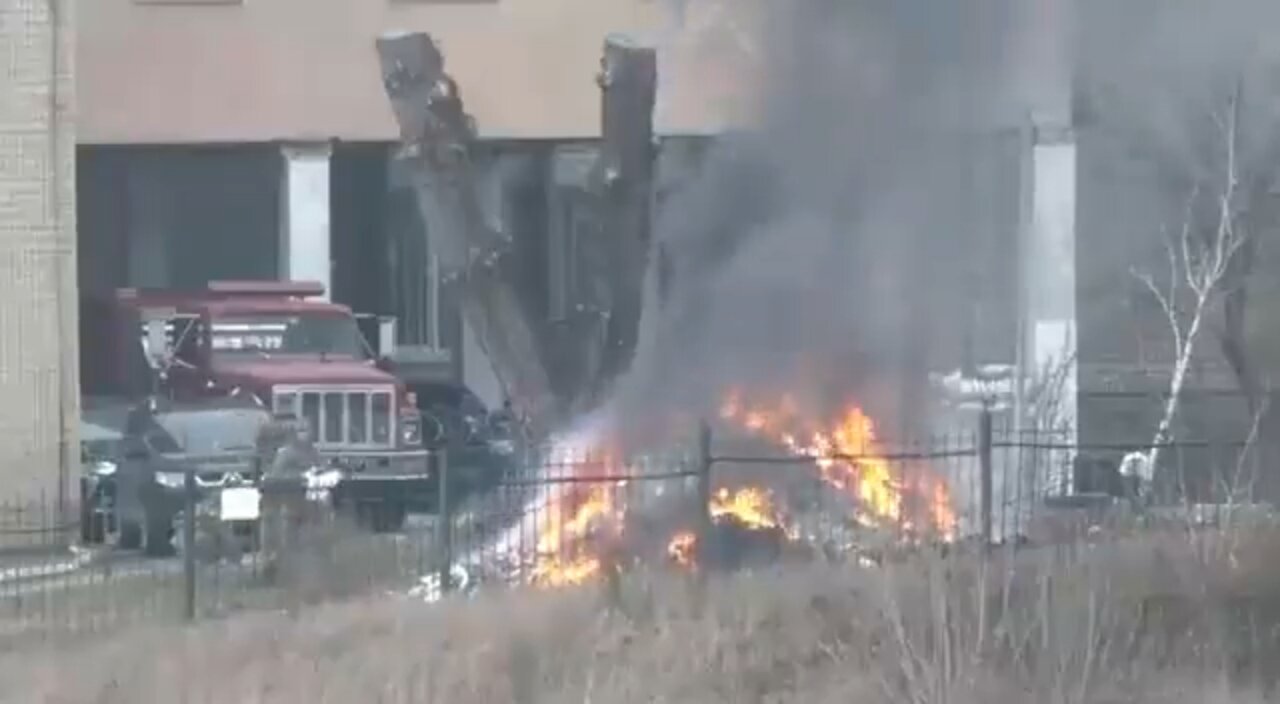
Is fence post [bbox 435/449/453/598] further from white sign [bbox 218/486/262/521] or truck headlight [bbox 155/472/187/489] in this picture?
truck headlight [bbox 155/472/187/489]

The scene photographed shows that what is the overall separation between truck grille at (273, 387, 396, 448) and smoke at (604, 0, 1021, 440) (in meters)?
4.21

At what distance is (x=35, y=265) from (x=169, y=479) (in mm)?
2162

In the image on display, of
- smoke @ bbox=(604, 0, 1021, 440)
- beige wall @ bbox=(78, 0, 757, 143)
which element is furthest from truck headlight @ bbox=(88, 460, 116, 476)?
beige wall @ bbox=(78, 0, 757, 143)

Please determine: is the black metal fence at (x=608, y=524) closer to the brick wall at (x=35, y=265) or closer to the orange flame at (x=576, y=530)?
the orange flame at (x=576, y=530)

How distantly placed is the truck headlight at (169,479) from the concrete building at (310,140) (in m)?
8.27

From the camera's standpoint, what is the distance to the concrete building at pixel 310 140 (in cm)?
2845

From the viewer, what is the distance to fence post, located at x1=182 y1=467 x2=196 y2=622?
48.3 feet

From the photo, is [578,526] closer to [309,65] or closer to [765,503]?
[765,503]

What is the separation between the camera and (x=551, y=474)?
1722 cm

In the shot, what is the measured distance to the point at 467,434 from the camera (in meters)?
25.6

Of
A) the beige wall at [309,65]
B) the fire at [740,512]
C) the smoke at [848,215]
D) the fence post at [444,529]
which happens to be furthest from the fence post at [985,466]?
the beige wall at [309,65]

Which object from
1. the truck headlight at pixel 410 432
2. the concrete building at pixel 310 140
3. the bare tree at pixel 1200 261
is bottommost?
the truck headlight at pixel 410 432

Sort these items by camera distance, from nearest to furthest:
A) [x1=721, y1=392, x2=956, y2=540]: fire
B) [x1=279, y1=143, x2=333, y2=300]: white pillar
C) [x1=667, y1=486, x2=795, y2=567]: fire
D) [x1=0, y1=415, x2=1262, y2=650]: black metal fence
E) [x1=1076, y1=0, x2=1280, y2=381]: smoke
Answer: [x1=0, y1=415, x2=1262, y2=650]: black metal fence
[x1=667, y1=486, x2=795, y2=567]: fire
[x1=721, y1=392, x2=956, y2=540]: fire
[x1=1076, y1=0, x2=1280, y2=381]: smoke
[x1=279, y1=143, x2=333, y2=300]: white pillar

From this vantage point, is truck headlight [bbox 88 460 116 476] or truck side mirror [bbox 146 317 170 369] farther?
truck side mirror [bbox 146 317 170 369]
